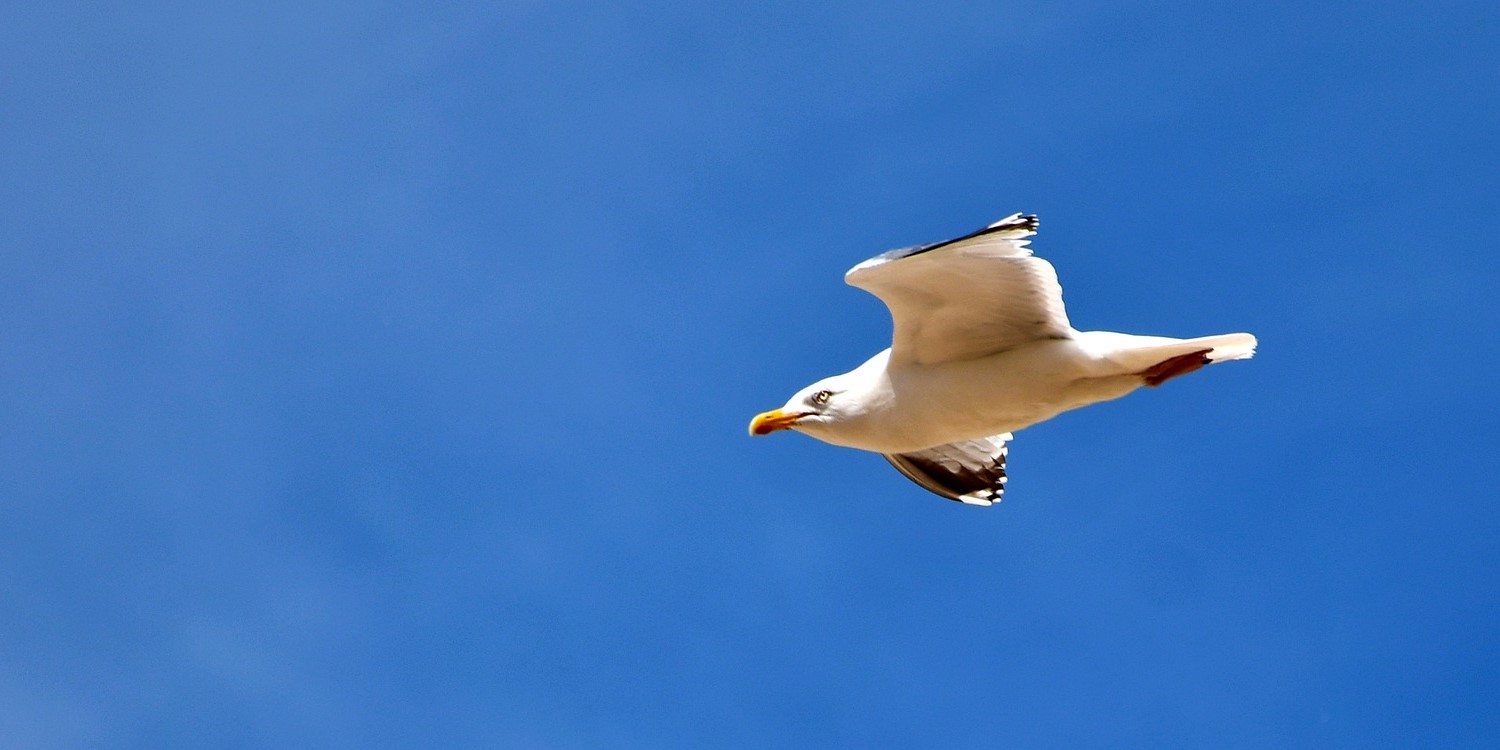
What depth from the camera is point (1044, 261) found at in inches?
354

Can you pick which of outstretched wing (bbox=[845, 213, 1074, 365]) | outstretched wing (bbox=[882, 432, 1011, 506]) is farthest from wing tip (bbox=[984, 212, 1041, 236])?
outstretched wing (bbox=[882, 432, 1011, 506])

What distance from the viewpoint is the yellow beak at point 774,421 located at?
1030 cm

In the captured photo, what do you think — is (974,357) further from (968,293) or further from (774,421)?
(774,421)

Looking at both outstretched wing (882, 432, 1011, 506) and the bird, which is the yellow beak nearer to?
the bird

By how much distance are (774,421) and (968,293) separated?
1776 millimetres

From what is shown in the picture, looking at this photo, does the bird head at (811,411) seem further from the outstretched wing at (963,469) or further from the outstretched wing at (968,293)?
the outstretched wing at (963,469)

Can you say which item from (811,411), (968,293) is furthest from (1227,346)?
(811,411)

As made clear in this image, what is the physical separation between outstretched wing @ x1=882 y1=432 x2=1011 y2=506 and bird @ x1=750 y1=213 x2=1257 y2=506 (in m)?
1.31

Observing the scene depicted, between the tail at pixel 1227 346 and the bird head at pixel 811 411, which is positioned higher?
the bird head at pixel 811 411

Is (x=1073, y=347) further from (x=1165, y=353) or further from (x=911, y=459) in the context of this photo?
(x=911, y=459)

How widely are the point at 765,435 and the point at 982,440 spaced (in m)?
1.92

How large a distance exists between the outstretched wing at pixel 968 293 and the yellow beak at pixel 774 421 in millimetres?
874

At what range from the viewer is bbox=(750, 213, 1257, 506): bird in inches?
349

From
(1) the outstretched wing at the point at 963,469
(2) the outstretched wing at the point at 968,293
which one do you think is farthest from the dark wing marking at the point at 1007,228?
(1) the outstretched wing at the point at 963,469
